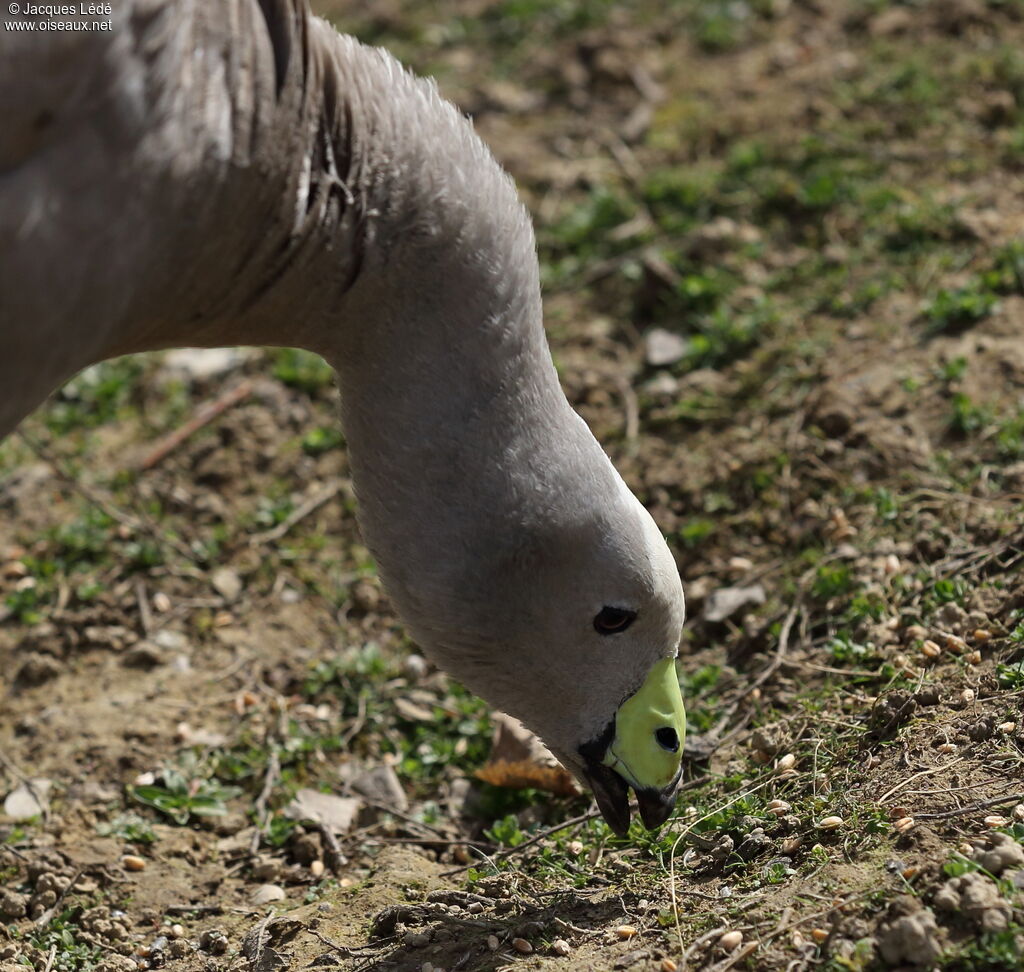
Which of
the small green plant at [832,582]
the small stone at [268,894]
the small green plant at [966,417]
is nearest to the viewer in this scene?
the small stone at [268,894]

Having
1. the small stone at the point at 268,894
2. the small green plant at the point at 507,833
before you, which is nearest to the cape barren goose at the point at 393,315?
the small green plant at the point at 507,833

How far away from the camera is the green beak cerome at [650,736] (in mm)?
4008

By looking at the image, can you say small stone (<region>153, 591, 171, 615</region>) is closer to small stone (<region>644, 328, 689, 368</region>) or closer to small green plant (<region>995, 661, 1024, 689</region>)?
small stone (<region>644, 328, 689, 368</region>)

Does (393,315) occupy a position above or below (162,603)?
above

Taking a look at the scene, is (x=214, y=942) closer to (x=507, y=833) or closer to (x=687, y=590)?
(x=507, y=833)

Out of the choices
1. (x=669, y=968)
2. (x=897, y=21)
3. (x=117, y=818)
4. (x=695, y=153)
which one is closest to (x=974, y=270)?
(x=695, y=153)

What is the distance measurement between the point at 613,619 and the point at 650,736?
36 centimetres

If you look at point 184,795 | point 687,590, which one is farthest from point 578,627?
point 184,795

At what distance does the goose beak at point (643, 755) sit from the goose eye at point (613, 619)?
0.18m

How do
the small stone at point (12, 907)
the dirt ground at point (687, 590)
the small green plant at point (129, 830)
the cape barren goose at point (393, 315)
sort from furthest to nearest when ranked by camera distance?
the small green plant at point (129, 830) → the small stone at point (12, 907) → the dirt ground at point (687, 590) → the cape barren goose at point (393, 315)

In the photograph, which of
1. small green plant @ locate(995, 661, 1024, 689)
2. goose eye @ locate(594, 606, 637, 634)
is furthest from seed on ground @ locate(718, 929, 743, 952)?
small green plant @ locate(995, 661, 1024, 689)

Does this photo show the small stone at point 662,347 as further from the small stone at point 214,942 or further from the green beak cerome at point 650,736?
the small stone at point 214,942

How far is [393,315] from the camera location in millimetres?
3867

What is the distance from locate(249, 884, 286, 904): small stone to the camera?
169 inches
